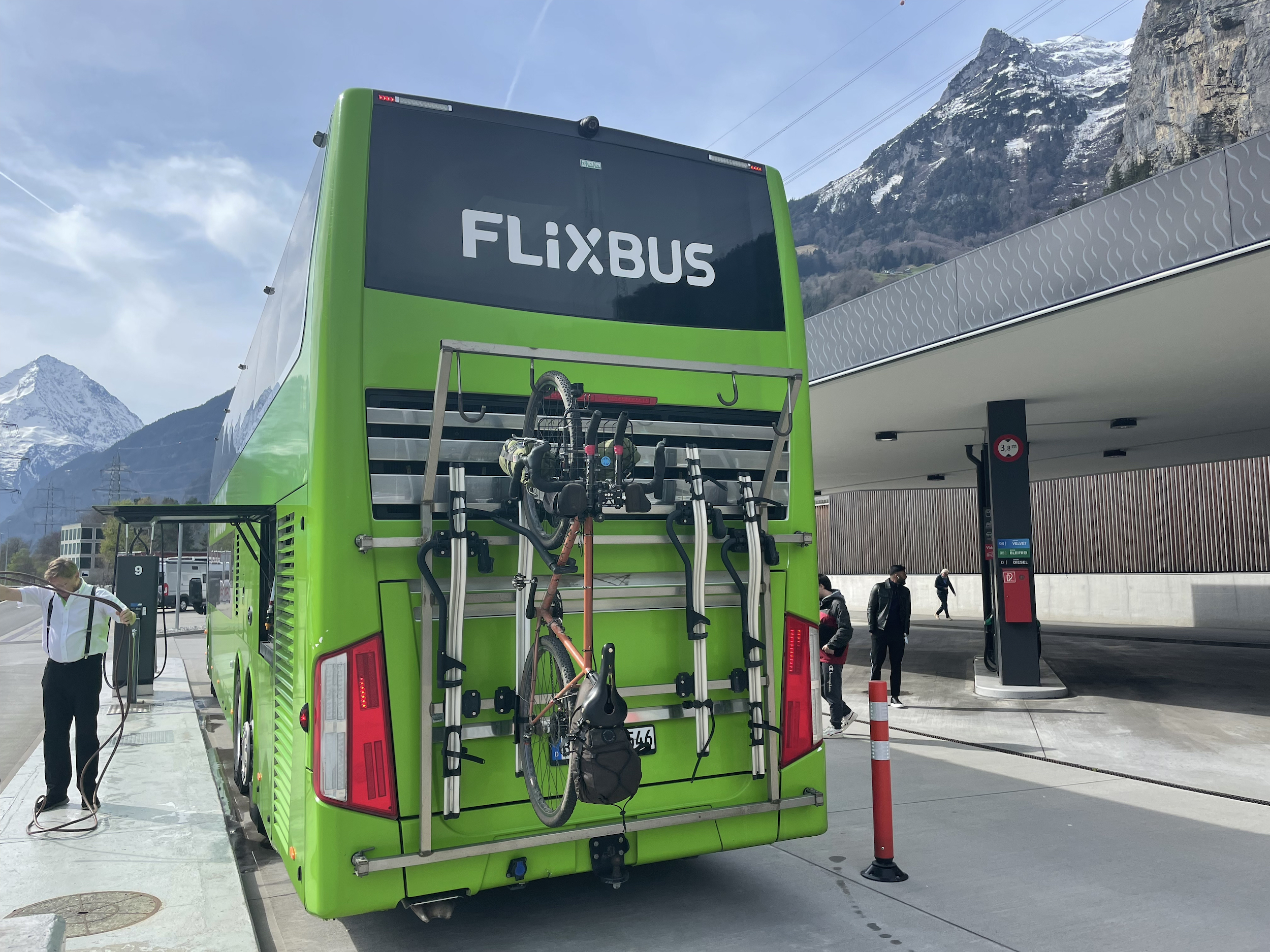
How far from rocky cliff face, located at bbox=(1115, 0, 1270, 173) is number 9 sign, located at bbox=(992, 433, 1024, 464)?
55.0 metres

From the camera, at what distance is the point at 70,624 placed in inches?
260

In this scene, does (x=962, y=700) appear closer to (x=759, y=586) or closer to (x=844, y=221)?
(x=759, y=586)

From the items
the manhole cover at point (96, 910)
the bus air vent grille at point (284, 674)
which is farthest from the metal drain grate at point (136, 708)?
the bus air vent grille at point (284, 674)

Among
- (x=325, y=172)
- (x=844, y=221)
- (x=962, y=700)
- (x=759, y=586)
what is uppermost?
(x=844, y=221)

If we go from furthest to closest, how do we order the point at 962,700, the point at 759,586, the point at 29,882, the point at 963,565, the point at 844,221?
1. the point at 844,221
2. the point at 963,565
3. the point at 962,700
4. the point at 29,882
5. the point at 759,586

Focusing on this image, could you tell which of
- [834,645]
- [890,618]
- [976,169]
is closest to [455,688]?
[834,645]

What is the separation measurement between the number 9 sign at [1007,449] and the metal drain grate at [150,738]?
33.9ft

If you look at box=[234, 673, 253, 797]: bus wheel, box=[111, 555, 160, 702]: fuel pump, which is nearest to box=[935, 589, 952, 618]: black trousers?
box=[111, 555, 160, 702]: fuel pump

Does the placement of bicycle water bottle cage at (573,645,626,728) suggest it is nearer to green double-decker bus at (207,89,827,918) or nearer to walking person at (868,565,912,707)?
green double-decker bus at (207,89,827,918)

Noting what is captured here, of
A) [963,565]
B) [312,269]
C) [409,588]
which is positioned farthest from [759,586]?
[963,565]

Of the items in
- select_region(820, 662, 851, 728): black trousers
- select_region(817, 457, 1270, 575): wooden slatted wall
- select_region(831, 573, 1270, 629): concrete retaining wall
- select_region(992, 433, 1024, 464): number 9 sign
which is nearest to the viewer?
select_region(820, 662, 851, 728): black trousers

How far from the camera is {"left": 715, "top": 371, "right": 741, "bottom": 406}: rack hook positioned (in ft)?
14.9

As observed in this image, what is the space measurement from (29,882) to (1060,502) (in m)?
28.0

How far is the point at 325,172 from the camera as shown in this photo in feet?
13.3
